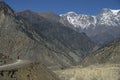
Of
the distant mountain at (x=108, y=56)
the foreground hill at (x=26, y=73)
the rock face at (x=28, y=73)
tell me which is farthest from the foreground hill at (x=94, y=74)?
the foreground hill at (x=26, y=73)

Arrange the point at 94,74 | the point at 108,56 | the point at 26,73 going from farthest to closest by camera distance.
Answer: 1. the point at 108,56
2. the point at 94,74
3. the point at 26,73

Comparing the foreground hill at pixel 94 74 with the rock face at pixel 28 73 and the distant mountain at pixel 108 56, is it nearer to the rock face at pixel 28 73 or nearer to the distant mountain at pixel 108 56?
the distant mountain at pixel 108 56

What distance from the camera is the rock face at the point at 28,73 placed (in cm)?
7075

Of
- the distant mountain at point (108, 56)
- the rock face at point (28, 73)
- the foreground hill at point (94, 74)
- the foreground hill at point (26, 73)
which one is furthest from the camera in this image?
the distant mountain at point (108, 56)

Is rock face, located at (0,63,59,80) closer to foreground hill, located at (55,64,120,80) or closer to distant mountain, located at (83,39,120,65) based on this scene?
foreground hill, located at (55,64,120,80)

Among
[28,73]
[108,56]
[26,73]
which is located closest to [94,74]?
[108,56]

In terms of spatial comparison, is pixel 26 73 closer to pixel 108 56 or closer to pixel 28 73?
pixel 28 73

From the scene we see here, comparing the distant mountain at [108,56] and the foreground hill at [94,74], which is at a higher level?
the distant mountain at [108,56]

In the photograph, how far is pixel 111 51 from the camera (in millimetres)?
176625

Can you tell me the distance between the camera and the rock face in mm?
70750

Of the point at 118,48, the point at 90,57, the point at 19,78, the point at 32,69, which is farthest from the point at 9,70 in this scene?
the point at 90,57

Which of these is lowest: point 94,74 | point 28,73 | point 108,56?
point 94,74

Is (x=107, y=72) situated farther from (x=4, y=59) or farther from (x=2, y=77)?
(x=2, y=77)

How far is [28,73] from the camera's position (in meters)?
75.4
